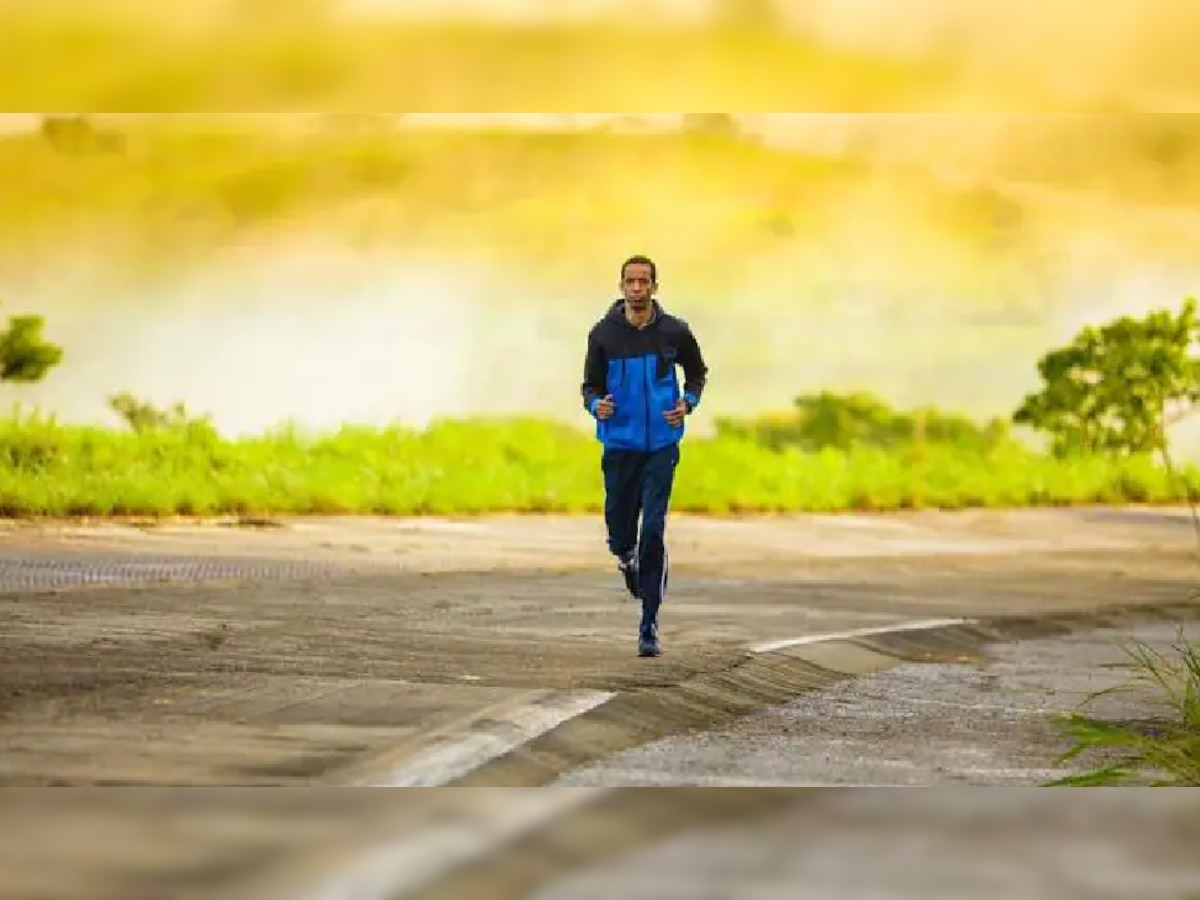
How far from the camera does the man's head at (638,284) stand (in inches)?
398

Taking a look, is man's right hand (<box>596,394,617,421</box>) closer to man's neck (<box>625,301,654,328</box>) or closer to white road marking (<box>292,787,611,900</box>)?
man's neck (<box>625,301,654,328</box>)

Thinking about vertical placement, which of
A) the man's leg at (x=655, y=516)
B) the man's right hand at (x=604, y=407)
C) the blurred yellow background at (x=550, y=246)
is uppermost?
the blurred yellow background at (x=550, y=246)

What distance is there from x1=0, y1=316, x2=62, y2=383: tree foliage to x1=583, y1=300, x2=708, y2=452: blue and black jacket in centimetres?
383

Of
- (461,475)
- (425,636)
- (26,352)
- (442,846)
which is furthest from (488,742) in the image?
(461,475)

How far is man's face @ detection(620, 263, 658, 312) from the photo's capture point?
33.1ft

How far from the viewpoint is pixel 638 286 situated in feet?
33.1

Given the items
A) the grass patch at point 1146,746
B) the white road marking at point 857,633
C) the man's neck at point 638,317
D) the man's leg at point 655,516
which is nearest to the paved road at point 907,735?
the grass patch at point 1146,746

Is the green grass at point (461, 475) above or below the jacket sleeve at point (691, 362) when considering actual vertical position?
below

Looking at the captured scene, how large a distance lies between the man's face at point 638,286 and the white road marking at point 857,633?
5.18ft

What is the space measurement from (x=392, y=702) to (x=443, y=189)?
5.07 metres

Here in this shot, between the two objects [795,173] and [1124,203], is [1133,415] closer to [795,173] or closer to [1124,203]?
[1124,203]

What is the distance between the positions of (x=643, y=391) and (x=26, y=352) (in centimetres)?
405

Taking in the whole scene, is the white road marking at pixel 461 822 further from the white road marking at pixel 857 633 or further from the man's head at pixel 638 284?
the white road marking at pixel 857 633

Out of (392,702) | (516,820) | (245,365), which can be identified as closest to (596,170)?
(245,365)
